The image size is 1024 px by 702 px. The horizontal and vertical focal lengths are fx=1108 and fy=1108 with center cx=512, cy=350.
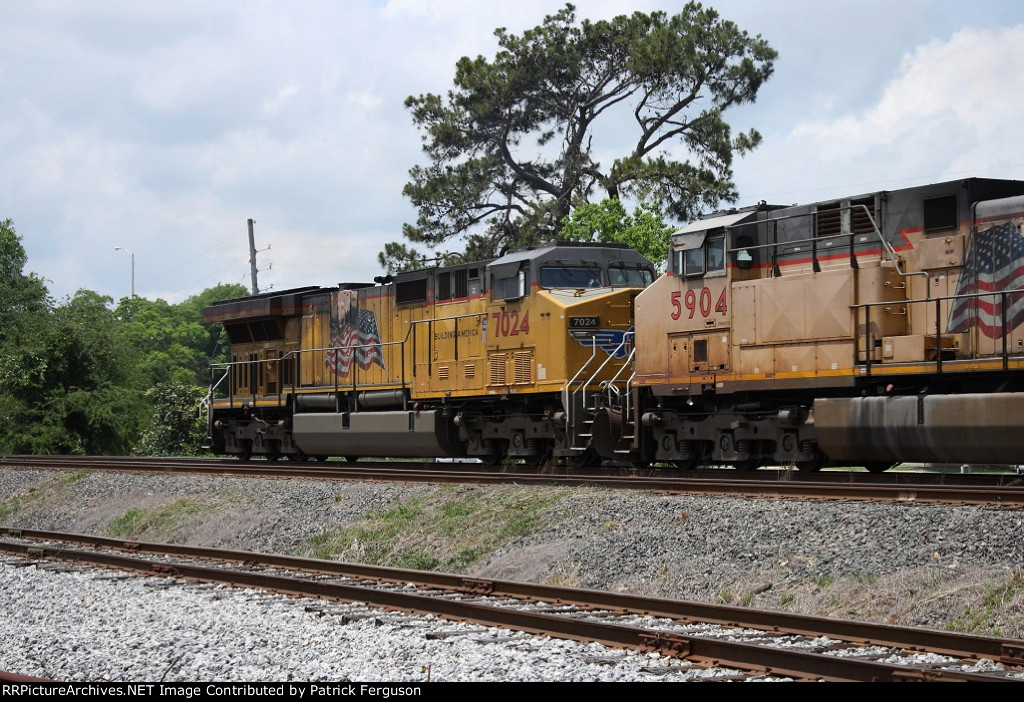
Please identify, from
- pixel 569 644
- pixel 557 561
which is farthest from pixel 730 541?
pixel 569 644

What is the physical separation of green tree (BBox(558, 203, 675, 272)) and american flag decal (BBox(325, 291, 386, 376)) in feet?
33.7

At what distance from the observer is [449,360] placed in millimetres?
19172

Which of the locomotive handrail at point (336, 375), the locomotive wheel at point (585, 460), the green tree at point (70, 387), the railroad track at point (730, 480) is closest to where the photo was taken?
the railroad track at point (730, 480)

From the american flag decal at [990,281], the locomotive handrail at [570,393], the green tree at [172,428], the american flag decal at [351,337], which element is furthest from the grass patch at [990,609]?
the green tree at [172,428]

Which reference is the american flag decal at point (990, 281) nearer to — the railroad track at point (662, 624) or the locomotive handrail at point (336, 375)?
the railroad track at point (662, 624)

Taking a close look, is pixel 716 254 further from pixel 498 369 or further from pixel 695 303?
pixel 498 369

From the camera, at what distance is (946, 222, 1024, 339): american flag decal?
12047mm

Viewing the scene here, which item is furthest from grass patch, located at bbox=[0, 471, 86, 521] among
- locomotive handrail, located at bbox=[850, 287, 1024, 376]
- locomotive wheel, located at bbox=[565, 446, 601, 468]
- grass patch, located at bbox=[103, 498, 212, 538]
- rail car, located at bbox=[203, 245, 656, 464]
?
locomotive handrail, located at bbox=[850, 287, 1024, 376]

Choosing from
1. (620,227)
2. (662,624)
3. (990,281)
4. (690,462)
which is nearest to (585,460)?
(690,462)

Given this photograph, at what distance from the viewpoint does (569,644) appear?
23.9ft

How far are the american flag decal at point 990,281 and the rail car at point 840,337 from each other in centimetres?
1

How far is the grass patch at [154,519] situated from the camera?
1533cm

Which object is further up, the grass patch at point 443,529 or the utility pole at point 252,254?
the utility pole at point 252,254

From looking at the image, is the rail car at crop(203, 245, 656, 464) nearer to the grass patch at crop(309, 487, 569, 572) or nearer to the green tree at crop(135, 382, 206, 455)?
the grass patch at crop(309, 487, 569, 572)
